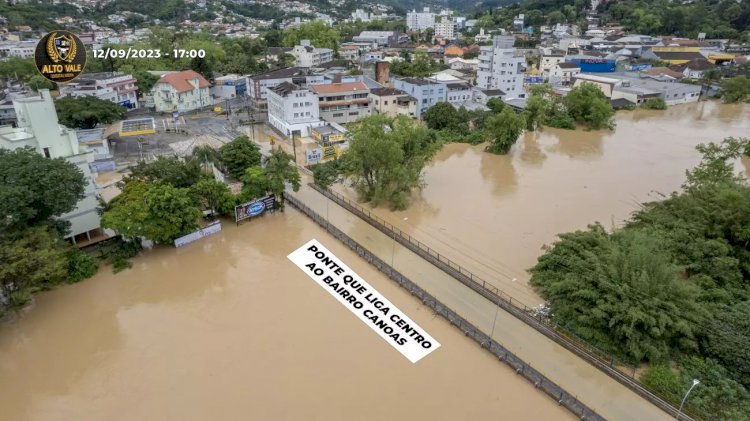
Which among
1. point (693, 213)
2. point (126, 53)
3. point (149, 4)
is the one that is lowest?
point (693, 213)

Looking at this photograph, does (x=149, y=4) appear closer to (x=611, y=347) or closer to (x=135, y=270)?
(x=135, y=270)

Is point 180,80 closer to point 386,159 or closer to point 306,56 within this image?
point 306,56

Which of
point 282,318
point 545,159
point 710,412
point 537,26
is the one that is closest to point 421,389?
point 282,318

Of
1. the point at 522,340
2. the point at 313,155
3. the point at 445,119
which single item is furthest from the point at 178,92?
the point at 522,340

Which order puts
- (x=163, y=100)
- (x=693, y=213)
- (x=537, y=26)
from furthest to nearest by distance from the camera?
(x=537, y=26)
(x=163, y=100)
(x=693, y=213)

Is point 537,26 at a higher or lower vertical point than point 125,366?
higher

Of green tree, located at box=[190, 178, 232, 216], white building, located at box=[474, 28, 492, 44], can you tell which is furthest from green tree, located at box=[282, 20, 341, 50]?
green tree, located at box=[190, 178, 232, 216]
